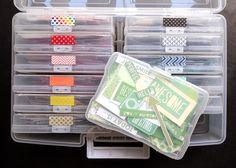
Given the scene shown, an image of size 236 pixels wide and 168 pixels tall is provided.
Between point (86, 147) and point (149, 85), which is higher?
point (149, 85)

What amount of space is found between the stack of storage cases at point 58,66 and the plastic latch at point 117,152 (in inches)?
3.8

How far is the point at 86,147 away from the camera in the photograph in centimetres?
96

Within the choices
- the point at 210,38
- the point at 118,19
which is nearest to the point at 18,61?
the point at 118,19

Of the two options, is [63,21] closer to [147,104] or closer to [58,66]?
[58,66]

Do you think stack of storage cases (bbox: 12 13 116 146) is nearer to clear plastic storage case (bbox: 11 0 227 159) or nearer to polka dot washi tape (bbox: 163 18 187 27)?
clear plastic storage case (bbox: 11 0 227 159)

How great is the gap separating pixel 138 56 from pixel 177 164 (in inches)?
12.0

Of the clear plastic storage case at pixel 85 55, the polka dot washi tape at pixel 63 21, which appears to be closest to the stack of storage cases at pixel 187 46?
the clear plastic storage case at pixel 85 55

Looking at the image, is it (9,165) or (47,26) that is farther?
(9,165)

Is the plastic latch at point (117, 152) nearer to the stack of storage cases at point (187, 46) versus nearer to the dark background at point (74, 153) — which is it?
the dark background at point (74, 153)

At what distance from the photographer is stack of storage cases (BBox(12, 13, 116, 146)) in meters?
0.86

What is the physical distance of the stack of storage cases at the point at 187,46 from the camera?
0.85 m

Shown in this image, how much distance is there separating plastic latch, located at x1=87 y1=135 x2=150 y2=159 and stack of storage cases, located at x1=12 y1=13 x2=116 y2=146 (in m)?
0.10

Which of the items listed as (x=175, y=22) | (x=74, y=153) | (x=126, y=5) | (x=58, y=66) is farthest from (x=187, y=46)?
(x=74, y=153)

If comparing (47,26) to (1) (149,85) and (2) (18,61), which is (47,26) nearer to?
(2) (18,61)
